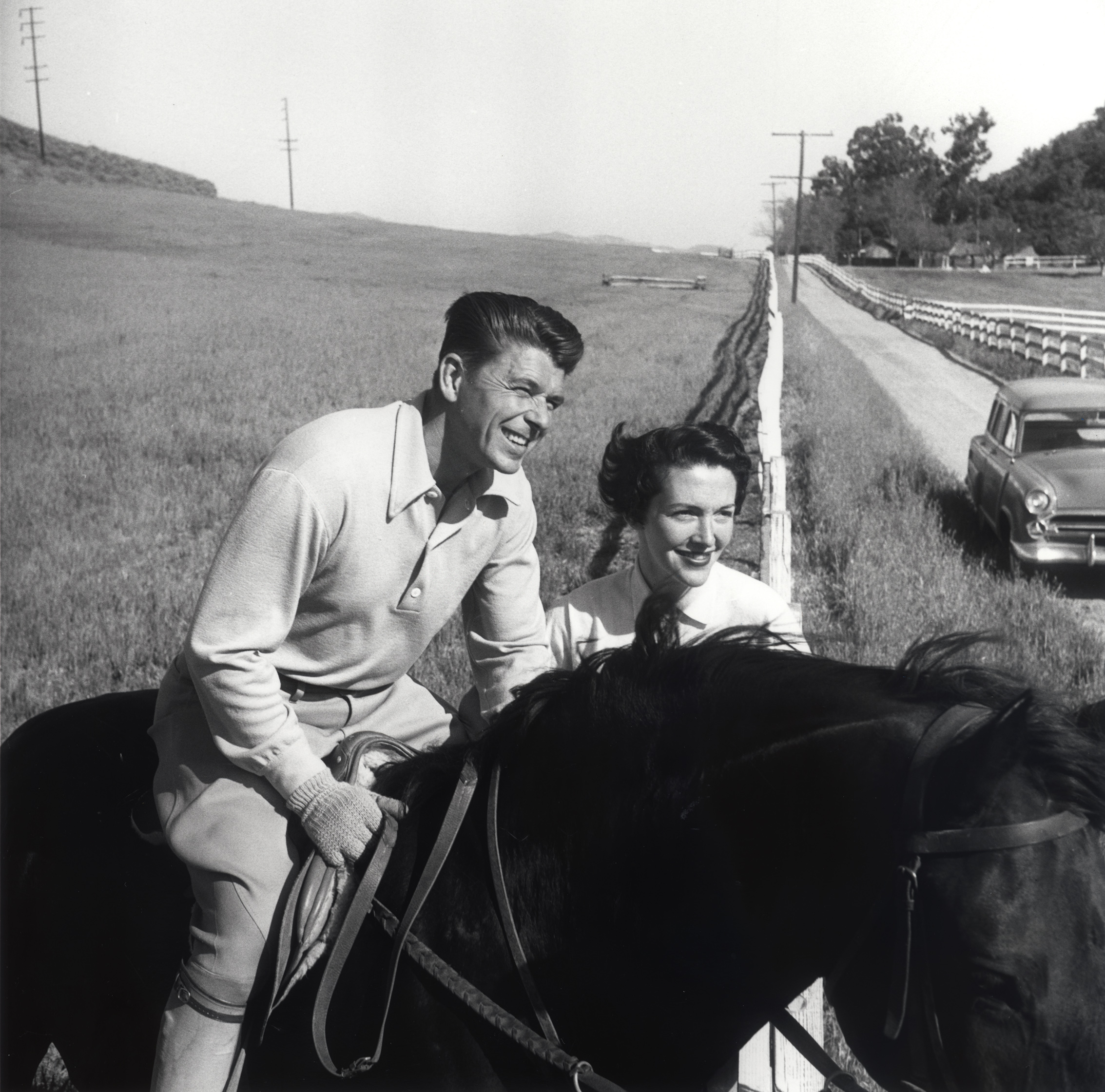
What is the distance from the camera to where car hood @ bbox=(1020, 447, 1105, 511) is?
29.5 feet

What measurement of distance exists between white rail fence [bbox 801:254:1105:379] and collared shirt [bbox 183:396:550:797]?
2105 cm

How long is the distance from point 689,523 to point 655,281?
4400cm

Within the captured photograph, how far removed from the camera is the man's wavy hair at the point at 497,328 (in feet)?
7.64

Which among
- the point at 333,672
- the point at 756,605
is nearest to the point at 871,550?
the point at 756,605

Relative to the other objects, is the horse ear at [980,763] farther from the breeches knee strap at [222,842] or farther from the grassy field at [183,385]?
the grassy field at [183,385]

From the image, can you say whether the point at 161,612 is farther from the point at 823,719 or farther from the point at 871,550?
the point at 823,719

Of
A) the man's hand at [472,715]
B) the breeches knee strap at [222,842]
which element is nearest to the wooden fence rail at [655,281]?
the man's hand at [472,715]

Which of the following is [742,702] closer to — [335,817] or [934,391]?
[335,817]

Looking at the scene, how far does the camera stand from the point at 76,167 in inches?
1791

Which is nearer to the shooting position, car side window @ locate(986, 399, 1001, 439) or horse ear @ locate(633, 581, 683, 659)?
horse ear @ locate(633, 581, 683, 659)

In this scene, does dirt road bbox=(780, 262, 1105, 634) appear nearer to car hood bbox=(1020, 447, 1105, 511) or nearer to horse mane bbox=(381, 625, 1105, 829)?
car hood bbox=(1020, 447, 1105, 511)

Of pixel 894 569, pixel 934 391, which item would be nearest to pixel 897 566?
pixel 894 569

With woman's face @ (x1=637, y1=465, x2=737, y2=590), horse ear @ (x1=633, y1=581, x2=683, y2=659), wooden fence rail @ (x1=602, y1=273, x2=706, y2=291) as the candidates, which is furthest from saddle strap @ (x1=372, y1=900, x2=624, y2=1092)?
wooden fence rail @ (x1=602, y1=273, x2=706, y2=291)

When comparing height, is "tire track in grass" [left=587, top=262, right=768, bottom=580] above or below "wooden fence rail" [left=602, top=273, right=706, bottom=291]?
below
